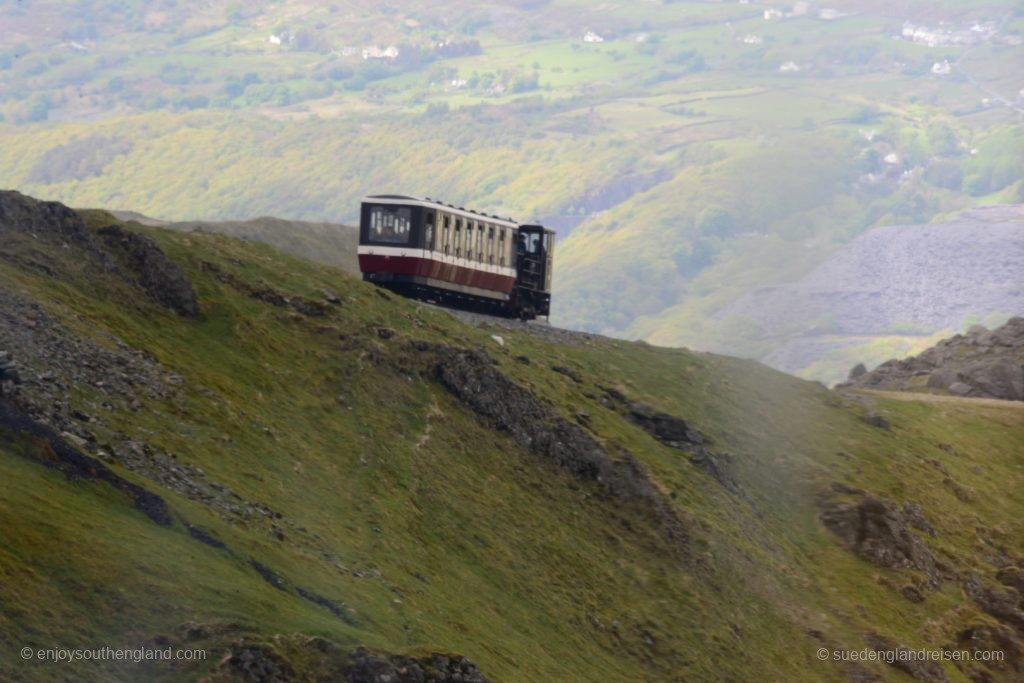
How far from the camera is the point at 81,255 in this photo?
201 feet

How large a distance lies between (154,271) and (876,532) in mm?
38494

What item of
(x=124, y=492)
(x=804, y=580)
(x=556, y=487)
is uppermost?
(x=124, y=492)

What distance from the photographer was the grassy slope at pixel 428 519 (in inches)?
1567

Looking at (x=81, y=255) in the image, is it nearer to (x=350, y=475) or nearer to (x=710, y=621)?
(x=350, y=475)

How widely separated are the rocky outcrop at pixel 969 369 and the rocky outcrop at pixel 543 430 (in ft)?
192

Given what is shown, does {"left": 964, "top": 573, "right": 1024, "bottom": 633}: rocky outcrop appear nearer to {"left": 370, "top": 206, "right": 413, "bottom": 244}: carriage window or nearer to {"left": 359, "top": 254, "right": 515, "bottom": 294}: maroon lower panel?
{"left": 359, "top": 254, "right": 515, "bottom": 294}: maroon lower panel

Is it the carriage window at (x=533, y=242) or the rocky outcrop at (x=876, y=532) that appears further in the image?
the carriage window at (x=533, y=242)

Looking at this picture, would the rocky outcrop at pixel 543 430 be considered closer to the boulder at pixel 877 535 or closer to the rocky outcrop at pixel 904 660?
the rocky outcrop at pixel 904 660

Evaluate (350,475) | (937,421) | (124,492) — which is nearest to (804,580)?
(350,475)

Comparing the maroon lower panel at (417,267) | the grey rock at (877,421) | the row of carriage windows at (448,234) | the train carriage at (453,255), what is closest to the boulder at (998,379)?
the grey rock at (877,421)

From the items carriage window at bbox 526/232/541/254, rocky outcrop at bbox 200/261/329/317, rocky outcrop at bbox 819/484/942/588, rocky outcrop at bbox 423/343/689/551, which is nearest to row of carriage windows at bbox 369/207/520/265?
carriage window at bbox 526/232/541/254

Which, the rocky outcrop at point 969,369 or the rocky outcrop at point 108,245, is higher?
the rocky outcrop at point 108,245

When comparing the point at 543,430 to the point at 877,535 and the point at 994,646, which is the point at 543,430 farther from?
the point at 994,646

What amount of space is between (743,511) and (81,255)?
3365 cm
